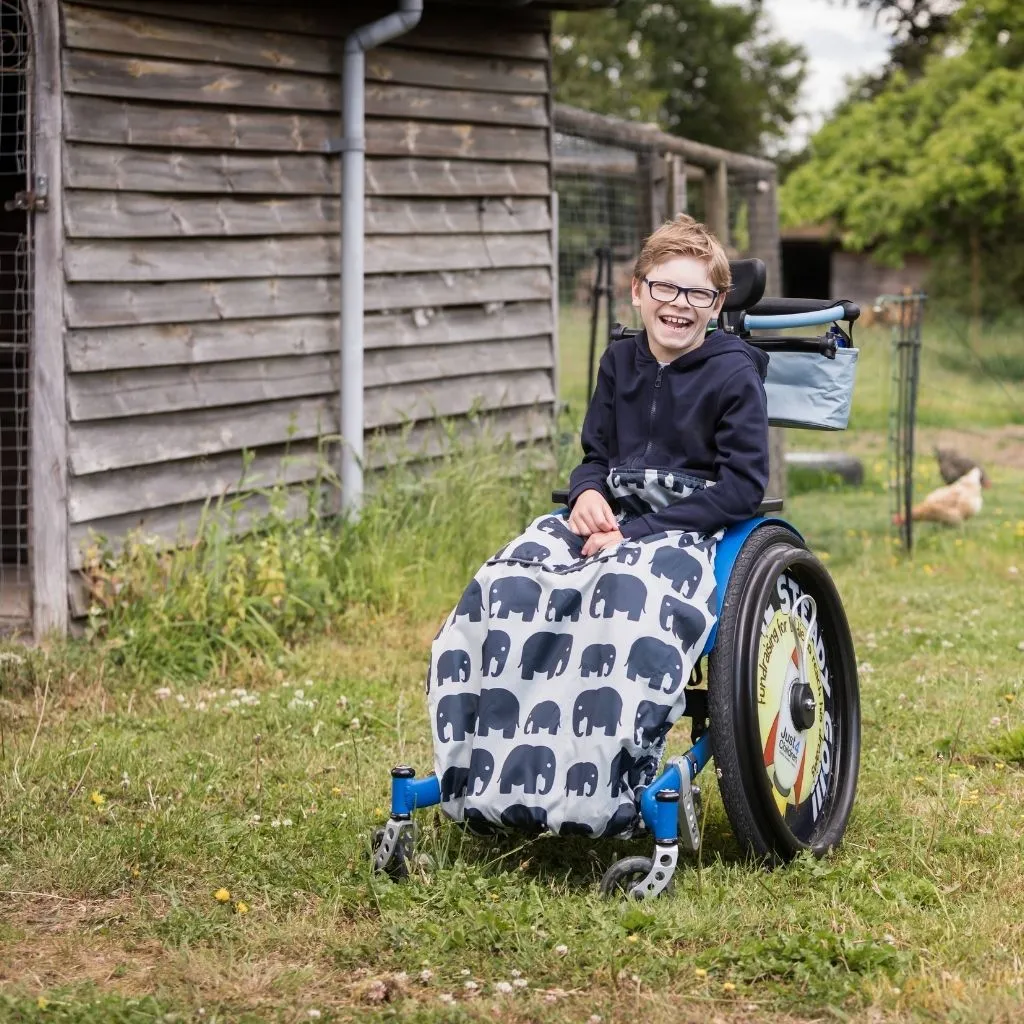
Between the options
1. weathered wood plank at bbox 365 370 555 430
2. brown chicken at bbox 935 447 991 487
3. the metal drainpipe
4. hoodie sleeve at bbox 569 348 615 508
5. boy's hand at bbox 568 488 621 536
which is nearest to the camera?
boy's hand at bbox 568 488 621 536

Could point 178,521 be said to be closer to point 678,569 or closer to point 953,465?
point 678,569

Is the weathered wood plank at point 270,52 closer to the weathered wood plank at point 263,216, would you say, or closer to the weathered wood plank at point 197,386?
the weathered wood plank at point 263,216

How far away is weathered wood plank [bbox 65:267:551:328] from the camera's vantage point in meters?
5.79

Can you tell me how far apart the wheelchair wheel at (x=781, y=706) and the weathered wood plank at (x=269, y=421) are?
3.01m

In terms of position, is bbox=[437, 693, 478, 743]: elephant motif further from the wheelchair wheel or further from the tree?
the tree

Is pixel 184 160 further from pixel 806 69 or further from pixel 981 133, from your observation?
pixel 806 69

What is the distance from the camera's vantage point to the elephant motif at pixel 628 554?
3385 millimetres

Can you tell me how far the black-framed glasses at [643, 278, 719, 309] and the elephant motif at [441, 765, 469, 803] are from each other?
1222mm

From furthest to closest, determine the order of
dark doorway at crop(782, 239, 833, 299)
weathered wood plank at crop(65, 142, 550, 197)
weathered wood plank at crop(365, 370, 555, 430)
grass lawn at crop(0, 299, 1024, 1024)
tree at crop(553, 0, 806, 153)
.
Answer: tree at crop(553, 0, 806, 153)
dark doorway at crop(782, 239, 833, 299)
weathered wood plank at crop(365, 370, 555, 430)
weathered wood plank at crop(65, 142, 550, 197)
grass lawn at crop(0, 299, 1024, 1024)

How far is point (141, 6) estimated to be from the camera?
19.3 feet

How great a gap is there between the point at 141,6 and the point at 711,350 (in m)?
3.35

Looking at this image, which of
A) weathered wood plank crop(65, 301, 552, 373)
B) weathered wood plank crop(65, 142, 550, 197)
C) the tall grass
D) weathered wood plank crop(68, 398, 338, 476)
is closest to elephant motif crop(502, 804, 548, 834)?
the tall grass

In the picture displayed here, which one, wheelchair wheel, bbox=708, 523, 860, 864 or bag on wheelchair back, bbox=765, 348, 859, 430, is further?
bag on wheelchair back, bbox=765, 348, 859, 430

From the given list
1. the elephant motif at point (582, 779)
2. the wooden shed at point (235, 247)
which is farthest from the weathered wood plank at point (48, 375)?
the elephant motif at point (582, 779)
